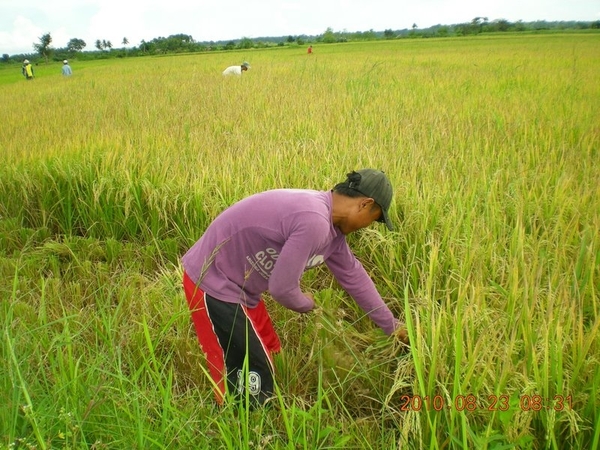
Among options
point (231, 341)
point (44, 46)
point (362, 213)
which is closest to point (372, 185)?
point (362, 213)

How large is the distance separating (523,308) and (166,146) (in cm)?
321

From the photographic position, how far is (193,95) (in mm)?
7301

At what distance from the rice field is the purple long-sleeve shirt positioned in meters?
0.14

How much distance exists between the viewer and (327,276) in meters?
2.33

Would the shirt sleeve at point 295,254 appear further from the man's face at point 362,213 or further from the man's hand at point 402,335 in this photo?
the man's hand at point 402,335

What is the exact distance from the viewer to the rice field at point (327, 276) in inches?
49.3

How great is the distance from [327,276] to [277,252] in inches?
29.8

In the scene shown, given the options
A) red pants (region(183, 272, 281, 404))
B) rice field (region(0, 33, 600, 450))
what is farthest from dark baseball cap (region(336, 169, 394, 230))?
red pants (region(183, 272, 281, 404))

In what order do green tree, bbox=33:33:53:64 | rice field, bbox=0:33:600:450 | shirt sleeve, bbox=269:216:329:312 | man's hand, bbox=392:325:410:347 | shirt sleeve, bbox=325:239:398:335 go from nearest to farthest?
rice field, bbox=0:33:600:450, shirt sleeve, bbox=269:216:329:312, man's hand, bbox=392:325:410:347, shirt sleeve, bbox=325:239:398:335, green tree, bbox=33:33:53:64

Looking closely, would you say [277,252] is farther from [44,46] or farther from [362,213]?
[44,46]

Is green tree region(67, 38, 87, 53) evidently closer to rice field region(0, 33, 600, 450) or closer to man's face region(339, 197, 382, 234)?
rice field region(0, 33, 600, 450)

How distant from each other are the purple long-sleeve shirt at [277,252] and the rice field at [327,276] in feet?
0.47

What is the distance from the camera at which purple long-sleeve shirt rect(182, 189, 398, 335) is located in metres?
1.47

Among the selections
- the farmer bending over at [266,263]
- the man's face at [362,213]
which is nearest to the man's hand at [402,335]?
the farmer bending over at [266,263]
